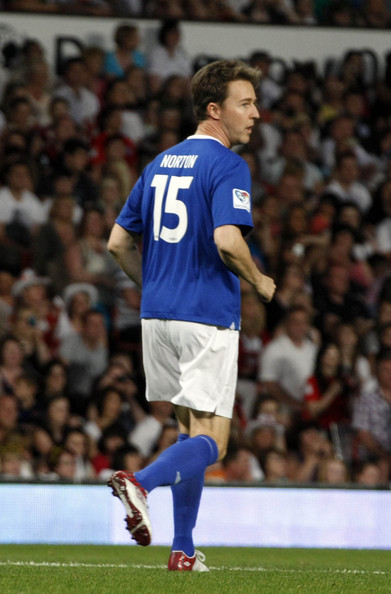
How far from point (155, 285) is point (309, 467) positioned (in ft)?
14.5

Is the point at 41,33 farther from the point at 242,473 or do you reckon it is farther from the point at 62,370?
the point at 242,473

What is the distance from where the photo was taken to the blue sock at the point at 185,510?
473cm

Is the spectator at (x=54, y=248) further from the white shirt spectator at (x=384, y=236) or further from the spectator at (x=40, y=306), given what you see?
the white shirt spectator at (x=384, y=236)

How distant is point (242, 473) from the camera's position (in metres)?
8.73

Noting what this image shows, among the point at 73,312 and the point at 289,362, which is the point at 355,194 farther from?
the point at 73,312

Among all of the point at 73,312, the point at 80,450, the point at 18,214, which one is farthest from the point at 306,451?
the point at 18,214

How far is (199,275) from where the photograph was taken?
4.72m

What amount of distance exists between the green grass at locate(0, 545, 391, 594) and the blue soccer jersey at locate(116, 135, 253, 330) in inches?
40.0

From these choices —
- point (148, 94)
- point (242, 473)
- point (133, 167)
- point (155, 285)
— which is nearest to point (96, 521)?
point (242, 473)

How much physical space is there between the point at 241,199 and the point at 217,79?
569mm

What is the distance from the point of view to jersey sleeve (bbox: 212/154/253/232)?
456cm

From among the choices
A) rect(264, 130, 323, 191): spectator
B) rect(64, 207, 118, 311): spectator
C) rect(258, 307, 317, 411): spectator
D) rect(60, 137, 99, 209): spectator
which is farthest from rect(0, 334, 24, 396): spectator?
rect(264, 130, 323, 191): spectator

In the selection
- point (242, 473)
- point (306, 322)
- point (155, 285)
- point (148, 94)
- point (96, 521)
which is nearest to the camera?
point (155, 285)

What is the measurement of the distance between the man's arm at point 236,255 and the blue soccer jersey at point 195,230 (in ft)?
0.17
